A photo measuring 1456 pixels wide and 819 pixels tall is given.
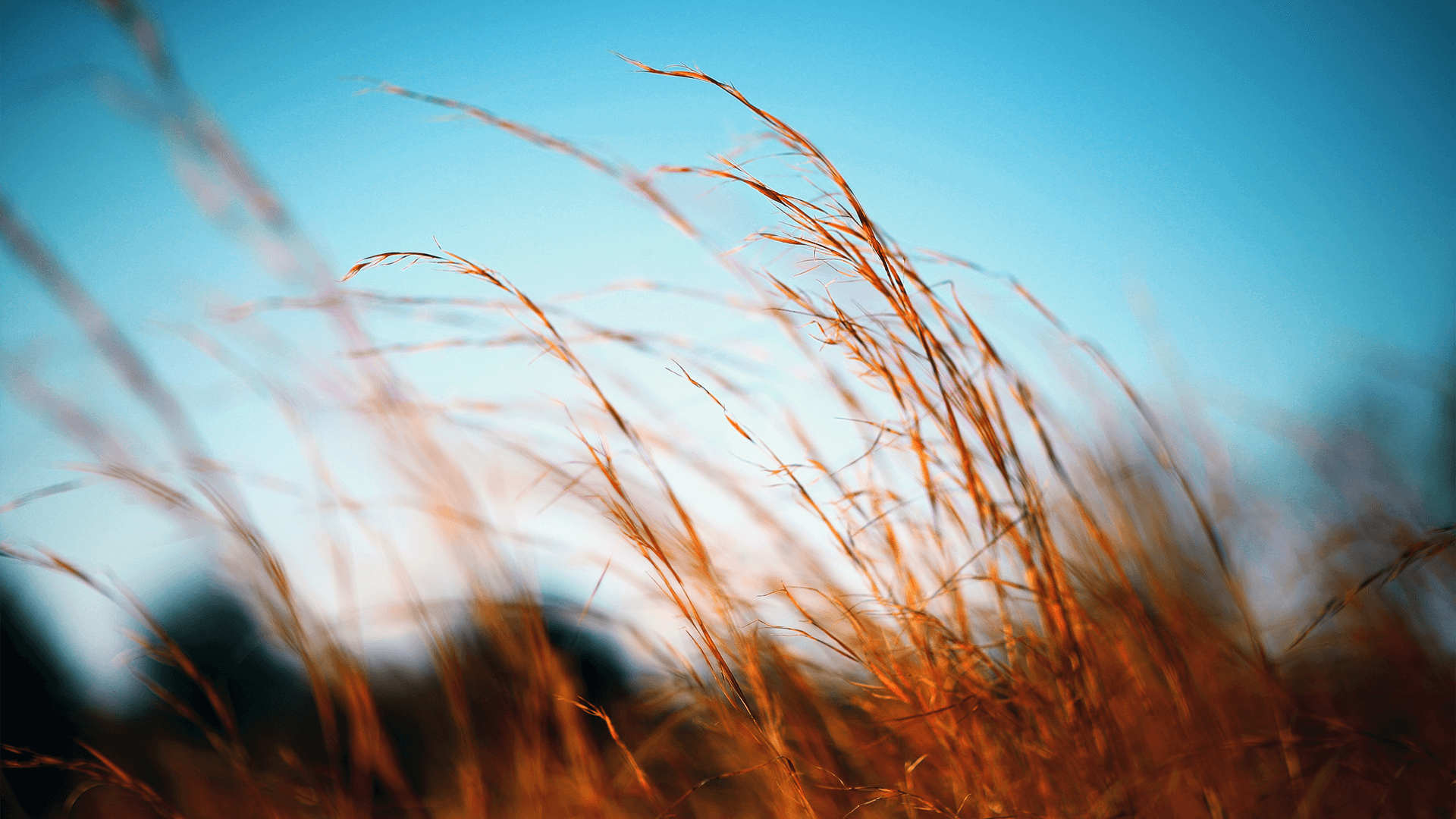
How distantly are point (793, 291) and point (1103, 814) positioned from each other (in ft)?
1.40

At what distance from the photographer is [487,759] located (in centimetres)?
94

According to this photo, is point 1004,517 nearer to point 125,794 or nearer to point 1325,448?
point 1325,448

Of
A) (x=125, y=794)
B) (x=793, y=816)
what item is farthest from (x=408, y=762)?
(x=793, y=816)

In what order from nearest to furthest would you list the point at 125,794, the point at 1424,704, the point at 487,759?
the point at 1424,704
the point at 487,759
the point at 125,794

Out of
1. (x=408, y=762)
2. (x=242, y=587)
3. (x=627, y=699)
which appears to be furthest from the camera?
(x=408, y=762)

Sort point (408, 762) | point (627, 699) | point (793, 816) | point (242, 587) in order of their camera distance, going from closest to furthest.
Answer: point (793, 816) → point (242, 587) → point (627, 699) → point (408, 762)

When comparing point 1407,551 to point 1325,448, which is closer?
point 1407,551

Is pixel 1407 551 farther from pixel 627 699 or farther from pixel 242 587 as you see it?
pixel 242 587

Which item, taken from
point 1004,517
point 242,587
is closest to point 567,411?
point 1004,517

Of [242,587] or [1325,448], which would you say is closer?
[242,587]

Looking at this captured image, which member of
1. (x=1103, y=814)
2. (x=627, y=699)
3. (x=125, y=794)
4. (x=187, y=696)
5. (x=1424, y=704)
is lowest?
(x=1424, y=704)

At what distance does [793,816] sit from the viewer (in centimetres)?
51

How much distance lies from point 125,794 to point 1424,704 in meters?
2.05

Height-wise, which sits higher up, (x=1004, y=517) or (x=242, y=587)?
(x=242, y=587)
